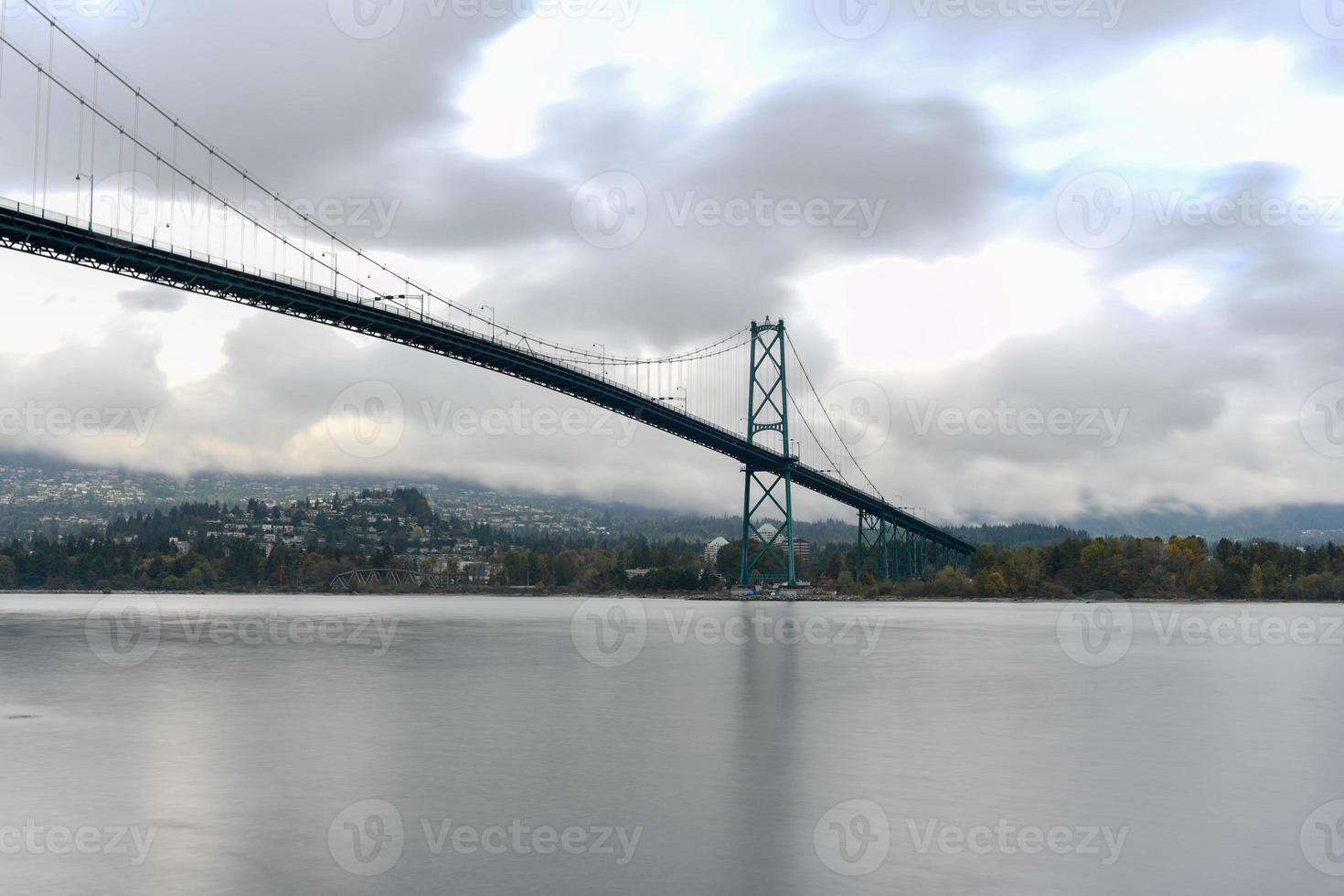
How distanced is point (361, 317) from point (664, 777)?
3629cm

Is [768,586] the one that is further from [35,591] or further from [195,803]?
[35,591]

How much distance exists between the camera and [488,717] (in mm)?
17812

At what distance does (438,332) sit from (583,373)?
38.2ft

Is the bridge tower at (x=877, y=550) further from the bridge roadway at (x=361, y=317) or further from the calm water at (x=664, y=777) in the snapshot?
the calm water at (x=664, y=777)

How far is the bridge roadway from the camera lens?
3300 centimetres

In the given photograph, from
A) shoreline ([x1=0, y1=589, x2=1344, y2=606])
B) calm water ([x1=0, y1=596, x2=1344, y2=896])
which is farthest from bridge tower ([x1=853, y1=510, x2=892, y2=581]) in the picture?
calm water ([x1=0, y1=596, x2=1344, y2=896])

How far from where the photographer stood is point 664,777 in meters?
13.0

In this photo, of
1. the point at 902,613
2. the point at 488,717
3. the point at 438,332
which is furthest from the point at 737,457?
the point at 488,717

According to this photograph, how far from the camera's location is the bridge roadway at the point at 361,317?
3300cm

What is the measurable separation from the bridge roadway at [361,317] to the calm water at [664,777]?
12241mm

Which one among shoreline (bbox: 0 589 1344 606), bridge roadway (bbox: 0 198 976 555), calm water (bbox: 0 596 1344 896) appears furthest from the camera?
shoreline (bbox: 0 589 1344 606)

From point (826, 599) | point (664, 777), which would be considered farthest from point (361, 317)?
point (826, 599)

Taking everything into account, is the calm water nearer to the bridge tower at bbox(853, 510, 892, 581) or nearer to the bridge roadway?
the bridge roadway

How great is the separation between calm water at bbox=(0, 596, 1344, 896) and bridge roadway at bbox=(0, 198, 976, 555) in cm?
1224
